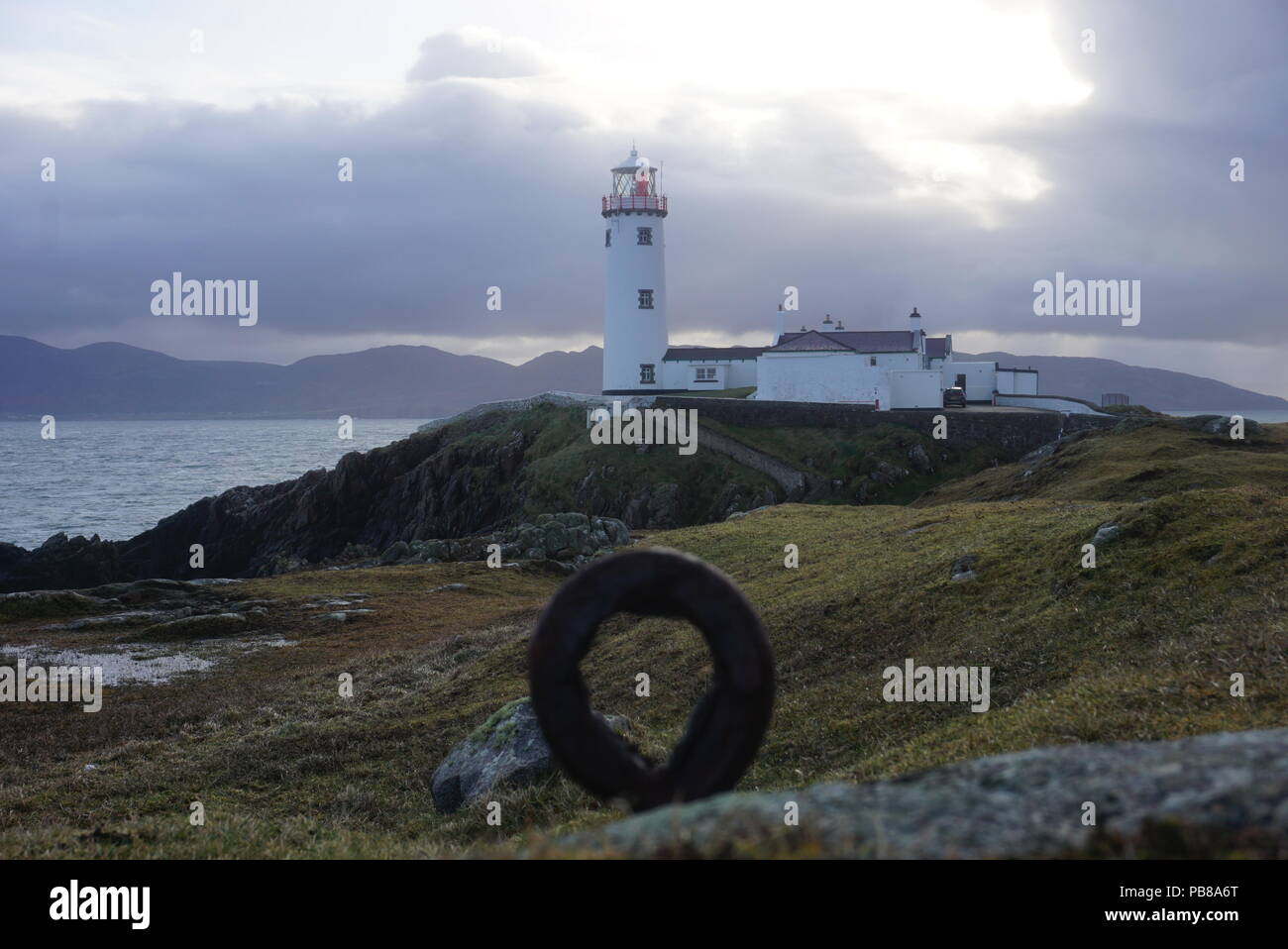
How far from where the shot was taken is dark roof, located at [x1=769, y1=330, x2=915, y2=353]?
9081cm

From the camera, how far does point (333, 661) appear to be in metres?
33.9

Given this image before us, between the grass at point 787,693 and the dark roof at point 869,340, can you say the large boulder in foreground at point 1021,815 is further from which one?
the dark roof at point 869,340

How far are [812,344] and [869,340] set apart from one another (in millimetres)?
5956

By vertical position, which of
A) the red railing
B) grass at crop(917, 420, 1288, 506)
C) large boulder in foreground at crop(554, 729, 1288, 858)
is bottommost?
large boulder in foreground at crop(554, 729, 1288, 858)

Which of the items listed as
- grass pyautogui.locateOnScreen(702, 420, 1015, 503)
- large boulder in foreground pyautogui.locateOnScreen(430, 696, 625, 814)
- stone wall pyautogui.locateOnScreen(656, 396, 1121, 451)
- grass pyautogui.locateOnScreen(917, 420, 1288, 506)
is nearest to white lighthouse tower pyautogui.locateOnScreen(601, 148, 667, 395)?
stone wall pyautogui.locateOnScreen(656, 396, 1121, 451)

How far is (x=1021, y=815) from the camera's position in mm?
6090

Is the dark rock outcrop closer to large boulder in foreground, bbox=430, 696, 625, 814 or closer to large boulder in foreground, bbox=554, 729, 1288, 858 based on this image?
large boulder in foreground, bbox=430, 696, 625, 814

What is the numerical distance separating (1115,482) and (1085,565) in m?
24.7

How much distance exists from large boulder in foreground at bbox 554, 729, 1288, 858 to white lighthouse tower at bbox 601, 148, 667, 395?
317 feet

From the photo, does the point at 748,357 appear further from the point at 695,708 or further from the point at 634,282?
the point at 695,708

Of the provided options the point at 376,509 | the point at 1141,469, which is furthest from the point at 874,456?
the point at 376,509
